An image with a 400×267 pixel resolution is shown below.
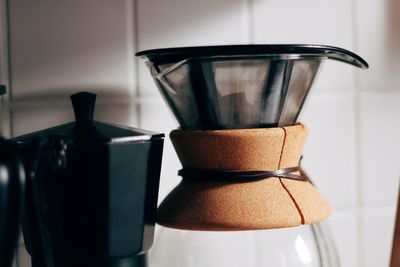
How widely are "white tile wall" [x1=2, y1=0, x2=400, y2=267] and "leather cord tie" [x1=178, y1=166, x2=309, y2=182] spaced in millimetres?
128

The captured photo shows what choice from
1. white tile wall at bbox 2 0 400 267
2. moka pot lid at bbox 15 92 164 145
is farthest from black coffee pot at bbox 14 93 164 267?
white tile wall at bbox 2 0 400 267

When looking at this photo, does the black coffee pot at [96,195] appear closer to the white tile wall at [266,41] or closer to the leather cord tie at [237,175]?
the leather cord tie at [237,175]

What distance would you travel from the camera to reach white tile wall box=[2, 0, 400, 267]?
25.0 inches

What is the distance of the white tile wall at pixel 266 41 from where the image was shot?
0.64m

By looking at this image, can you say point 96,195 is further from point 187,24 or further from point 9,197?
point 187,24

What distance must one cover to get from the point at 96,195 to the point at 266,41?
33 cm

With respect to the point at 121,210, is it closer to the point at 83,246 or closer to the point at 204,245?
the point at 83,246

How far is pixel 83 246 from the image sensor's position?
0.46 metres

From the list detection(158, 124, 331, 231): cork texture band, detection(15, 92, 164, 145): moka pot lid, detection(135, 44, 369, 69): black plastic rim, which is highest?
detection(135, 44, 369, 69): black plastic rim

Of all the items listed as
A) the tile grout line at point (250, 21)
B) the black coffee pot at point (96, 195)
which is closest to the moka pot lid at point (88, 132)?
the black coffee pot at point (96, 195)

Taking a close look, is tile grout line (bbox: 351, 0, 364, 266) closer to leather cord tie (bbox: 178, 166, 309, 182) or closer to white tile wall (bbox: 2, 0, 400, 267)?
white tile wall (bbox: 2, 0, 400, 267)

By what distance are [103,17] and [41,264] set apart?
316 millimetres

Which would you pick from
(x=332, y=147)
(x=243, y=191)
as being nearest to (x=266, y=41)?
(x=332, y=147)

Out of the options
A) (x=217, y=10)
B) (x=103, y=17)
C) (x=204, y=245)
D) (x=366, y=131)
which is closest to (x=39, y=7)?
(x=103, y=17)
